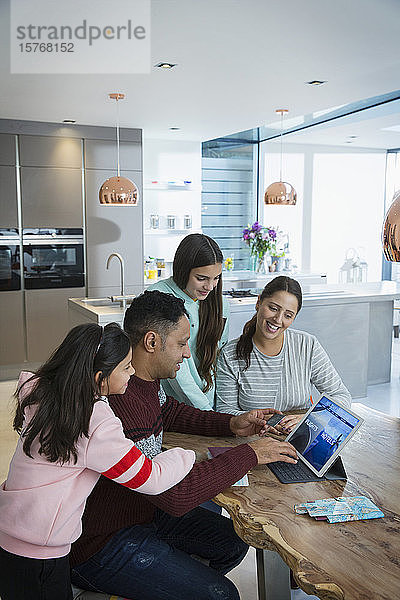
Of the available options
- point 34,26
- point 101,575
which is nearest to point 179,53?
point 34,26

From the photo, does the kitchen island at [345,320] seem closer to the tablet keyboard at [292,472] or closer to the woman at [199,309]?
the woman at [199,309]

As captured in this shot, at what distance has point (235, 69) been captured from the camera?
3.61 metres

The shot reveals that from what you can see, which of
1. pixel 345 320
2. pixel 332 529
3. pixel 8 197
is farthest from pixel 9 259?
pixel 332 529

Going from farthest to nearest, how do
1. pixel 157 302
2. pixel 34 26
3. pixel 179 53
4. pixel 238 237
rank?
pixel 238 237, pixel 179 53, pixel 34 26, pixel 157 302

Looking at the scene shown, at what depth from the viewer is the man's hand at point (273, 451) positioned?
1.76m

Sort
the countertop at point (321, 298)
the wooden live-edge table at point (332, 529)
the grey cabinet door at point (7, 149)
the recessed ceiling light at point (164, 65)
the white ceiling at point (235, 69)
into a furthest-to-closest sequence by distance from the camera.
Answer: the grey cabinet door at point (7, 149)
the countertop at point (321, 298)
the recessed ceiling light at point (164, 65)
the white ceiling at point (235, 69)
the wooden live-edge table at point (332, 529)

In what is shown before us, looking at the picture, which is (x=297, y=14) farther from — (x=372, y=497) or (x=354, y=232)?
(x=354, y=232)

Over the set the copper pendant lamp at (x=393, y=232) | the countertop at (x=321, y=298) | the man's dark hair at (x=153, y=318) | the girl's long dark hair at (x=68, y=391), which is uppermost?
the copper pendant lamp at (x=393, y=232)

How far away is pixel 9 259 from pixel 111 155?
148 centimetres

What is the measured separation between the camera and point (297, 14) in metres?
2.65

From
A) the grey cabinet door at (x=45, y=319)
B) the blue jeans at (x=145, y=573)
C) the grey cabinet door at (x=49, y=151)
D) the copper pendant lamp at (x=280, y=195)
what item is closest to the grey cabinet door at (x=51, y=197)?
the grey cabinet door at (x=49, y=151)

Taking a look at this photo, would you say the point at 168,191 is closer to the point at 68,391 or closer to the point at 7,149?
the point at 7,149

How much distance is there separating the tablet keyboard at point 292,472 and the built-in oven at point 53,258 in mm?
4460

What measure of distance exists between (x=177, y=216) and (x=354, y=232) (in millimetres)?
2805
